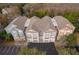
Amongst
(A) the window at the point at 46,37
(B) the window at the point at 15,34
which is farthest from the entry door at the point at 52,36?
(B) the window at the point at 15,34

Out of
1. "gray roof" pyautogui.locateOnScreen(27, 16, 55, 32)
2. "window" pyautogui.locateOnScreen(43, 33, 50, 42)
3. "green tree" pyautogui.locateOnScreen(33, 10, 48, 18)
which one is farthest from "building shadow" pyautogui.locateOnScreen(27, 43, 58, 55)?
"green tree" pyautogui.locateOnScreen(33, 10, 48, 18)

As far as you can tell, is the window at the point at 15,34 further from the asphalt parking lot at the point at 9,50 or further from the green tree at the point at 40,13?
the green tree at the point at 40,13

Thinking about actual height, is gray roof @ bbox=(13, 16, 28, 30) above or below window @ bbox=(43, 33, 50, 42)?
above

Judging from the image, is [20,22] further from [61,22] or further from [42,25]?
[61,22]

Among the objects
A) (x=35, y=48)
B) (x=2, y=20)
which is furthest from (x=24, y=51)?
(x=2, y=20)

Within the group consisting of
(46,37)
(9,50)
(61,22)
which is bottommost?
(9,50)

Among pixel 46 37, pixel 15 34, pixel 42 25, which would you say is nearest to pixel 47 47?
pixel 46 37

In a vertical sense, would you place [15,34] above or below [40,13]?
below

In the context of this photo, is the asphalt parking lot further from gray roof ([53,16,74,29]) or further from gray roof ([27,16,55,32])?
gray roof ([53,16,74,29])

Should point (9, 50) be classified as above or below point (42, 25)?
below

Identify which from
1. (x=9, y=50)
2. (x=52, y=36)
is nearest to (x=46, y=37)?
(x=52, y=36)

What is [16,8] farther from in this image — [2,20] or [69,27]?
[69,27]

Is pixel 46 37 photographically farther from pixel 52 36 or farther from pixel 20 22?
pixel 20 22
